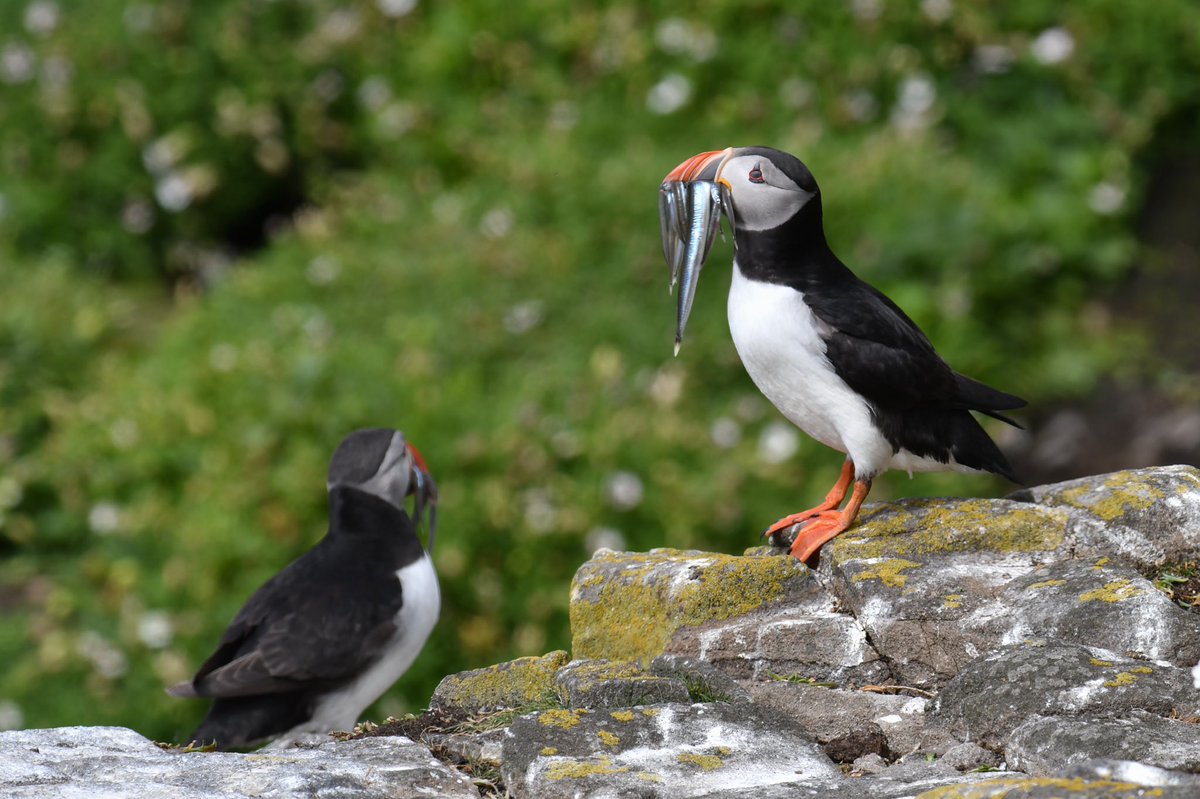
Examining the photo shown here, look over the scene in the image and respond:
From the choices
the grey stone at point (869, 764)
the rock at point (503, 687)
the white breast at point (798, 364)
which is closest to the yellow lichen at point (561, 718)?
the rock at point (503, 687)

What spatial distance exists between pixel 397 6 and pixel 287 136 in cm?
111

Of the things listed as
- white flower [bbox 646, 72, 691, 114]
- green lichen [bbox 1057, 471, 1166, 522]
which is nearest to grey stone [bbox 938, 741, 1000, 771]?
green lichen [bbox 1057, 471, 1166, 522]

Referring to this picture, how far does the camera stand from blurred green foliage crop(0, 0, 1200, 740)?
7.01 m

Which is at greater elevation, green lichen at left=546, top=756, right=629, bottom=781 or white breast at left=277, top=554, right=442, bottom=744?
green lichen at left=546, top=756, right=629, bottom=781

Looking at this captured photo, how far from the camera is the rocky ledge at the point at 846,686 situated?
303cm

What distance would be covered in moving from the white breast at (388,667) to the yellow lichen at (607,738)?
2.28m

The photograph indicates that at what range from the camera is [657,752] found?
3.17 metres

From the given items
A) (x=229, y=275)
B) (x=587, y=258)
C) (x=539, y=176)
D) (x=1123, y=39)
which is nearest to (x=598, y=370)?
(x=587, y=258)

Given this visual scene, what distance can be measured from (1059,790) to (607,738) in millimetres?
964

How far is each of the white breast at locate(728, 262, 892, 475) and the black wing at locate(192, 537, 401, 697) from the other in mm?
1693

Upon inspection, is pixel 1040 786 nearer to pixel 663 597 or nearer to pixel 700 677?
pixel 700 677

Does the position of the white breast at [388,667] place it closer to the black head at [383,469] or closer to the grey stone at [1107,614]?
the black head at [383,469]

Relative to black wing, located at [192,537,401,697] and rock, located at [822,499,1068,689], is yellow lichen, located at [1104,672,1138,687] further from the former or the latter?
black wing, located at [192,537,401,697]

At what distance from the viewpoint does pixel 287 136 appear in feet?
34.2
